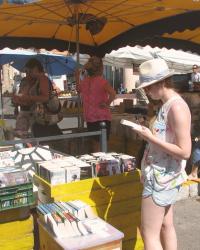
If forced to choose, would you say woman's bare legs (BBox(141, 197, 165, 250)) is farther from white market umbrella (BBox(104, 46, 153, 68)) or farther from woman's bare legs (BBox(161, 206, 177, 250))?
white market umbrella (BBox(104, 46, 153, 68))

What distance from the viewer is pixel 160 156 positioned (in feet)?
9.18

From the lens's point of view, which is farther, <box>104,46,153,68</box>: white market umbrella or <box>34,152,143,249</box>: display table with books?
<box>104,46,153,68</box>: white market umbrella

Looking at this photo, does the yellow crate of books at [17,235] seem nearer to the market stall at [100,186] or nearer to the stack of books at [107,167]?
the market stall at [100,186]

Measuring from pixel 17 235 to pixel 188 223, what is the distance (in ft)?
7.12

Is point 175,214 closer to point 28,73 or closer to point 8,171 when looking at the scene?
point 8,171

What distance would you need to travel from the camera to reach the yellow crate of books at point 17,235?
2.96 m

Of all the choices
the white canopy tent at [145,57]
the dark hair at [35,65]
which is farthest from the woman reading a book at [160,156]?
the white canopy tent at [145,57]

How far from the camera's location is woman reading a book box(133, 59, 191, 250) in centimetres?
271

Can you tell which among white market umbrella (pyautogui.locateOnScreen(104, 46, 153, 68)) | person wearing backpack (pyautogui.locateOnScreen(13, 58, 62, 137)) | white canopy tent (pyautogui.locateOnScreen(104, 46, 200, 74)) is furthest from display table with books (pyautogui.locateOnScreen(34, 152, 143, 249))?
white market umbrella (pyautogui.locateOnScreen(104, 46, 153, 68))

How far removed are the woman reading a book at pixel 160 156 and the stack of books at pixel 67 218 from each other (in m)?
0.42

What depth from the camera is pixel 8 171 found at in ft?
10.0

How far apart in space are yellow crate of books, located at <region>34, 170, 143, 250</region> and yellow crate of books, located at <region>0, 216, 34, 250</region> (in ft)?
0.86

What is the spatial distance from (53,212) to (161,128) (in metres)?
0.92

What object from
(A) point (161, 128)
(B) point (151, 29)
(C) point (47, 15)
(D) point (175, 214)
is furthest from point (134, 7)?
(A) point (161, 128)
